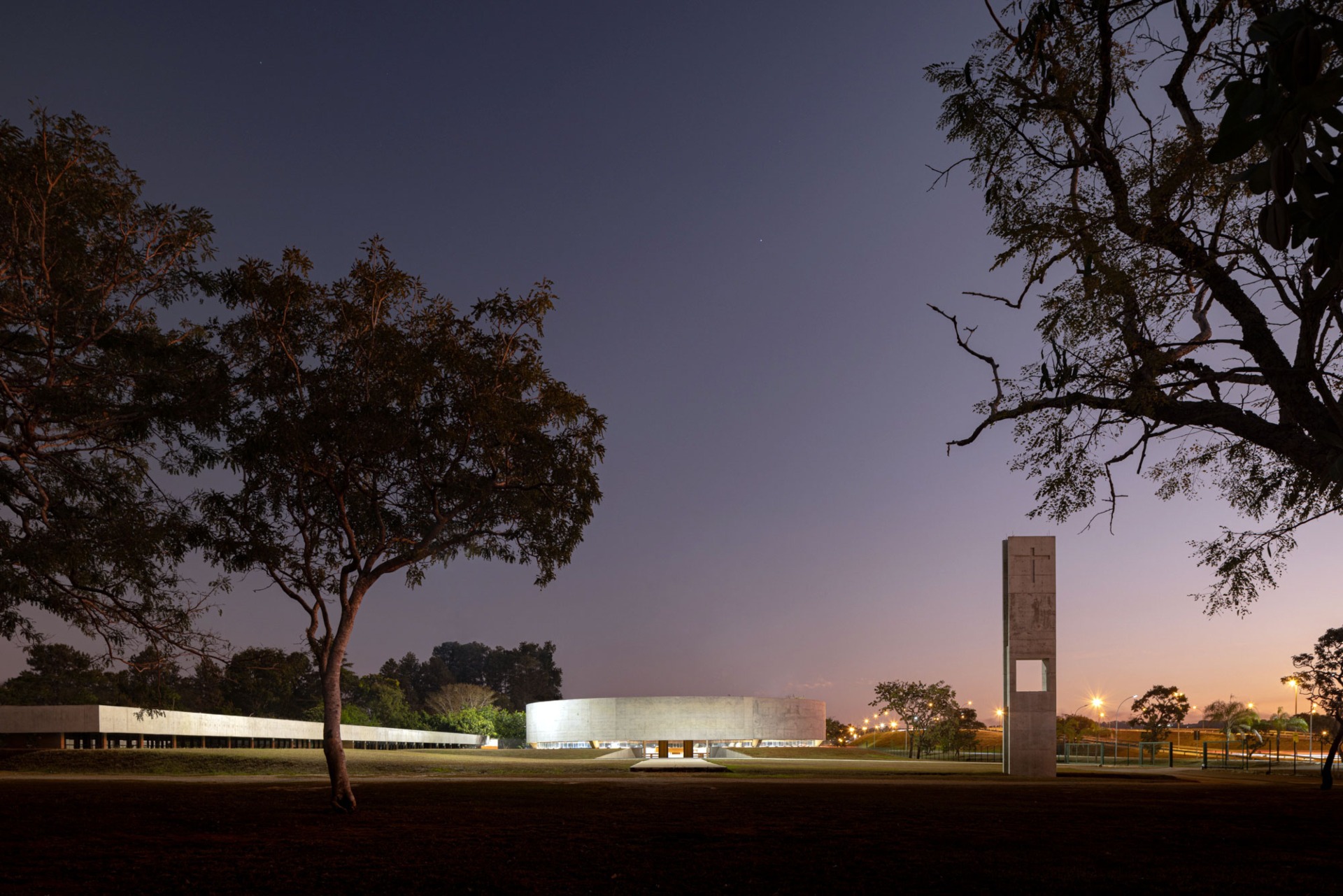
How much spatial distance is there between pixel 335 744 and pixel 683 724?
54472mm

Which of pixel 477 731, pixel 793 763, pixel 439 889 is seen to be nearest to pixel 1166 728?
pixel 793 763

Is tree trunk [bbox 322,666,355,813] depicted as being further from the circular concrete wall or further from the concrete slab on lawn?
the circular concrete wall

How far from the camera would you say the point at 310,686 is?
81500 mm

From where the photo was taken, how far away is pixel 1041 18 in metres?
7.97

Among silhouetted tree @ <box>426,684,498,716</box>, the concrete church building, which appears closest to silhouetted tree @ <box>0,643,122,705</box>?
the concrete church building

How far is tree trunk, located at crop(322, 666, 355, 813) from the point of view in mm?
15195

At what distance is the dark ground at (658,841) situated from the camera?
898cm

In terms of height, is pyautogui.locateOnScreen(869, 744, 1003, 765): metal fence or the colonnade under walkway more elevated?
the colonnade under walkway

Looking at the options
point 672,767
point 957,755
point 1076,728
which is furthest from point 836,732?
point 672,767

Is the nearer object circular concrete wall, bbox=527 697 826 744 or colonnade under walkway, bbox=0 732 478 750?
colonnade under walkway, bbox=0 732 478 750

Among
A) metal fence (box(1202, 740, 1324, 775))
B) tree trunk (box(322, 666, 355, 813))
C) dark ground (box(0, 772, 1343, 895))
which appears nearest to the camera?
dark ground (box(0, 772, 1343, 895))

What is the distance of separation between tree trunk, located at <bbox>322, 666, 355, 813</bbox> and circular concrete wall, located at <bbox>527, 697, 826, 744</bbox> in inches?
2124

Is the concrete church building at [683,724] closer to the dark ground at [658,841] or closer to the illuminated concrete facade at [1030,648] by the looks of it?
the illuminated concrete facade at [1030,648]

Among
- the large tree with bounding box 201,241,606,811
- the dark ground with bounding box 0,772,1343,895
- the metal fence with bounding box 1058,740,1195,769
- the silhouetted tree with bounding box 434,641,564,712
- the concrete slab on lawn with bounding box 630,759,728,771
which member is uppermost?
the large tree with bounding box 201,241,606,811
